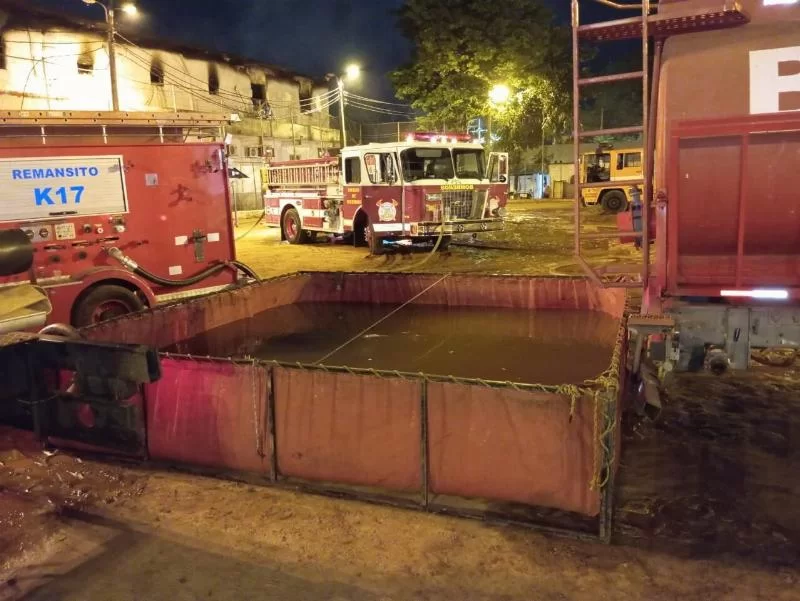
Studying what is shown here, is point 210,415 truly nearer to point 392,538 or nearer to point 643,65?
point 392,538

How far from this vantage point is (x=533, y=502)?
170 inches

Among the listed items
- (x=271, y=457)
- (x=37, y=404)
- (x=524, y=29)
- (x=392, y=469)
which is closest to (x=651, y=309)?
(x=392, y=469)

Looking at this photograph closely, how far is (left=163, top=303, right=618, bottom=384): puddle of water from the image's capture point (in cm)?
772

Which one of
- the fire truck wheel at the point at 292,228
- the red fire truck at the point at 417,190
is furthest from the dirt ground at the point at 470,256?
the red fire truck at the point at 417,190

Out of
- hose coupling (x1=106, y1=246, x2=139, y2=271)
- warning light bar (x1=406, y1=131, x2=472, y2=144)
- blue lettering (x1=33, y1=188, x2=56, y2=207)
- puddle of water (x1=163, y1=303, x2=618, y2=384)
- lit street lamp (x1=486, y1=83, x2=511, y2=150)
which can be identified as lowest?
puddle of water (x1=163, y1=303, x2=618, y2=384)

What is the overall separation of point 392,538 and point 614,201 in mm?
26672

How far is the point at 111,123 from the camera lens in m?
8.80

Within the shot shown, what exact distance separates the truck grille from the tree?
15.7 meters

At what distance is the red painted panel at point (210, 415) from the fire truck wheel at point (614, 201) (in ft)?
84.5

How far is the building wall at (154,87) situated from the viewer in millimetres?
27797

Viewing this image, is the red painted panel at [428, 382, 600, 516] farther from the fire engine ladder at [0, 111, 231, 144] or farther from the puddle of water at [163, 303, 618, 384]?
the fire engine ladder at [0, 111, 231, 144]

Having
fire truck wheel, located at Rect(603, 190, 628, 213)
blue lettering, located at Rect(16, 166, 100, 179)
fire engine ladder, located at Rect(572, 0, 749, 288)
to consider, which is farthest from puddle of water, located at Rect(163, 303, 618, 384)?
fire truck wheel, located at Rect(603, 190, 628, 213)

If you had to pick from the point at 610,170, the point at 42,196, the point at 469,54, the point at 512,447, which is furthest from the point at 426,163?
the point at 469,54

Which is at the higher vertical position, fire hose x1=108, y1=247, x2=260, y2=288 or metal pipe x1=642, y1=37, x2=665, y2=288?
metal pipe x1=642, y1=37, x2=665, y2=288
